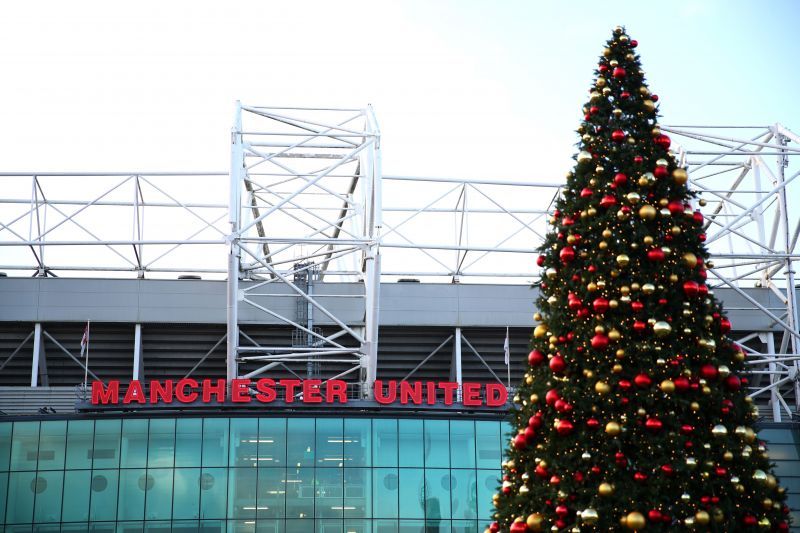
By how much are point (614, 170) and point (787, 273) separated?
38.6m

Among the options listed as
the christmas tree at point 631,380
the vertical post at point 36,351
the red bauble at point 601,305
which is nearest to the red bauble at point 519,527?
the christmas tree at point 631,380

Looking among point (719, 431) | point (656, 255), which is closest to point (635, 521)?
point (719, 431)

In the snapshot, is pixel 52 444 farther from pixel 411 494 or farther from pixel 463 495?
pixel 463 495

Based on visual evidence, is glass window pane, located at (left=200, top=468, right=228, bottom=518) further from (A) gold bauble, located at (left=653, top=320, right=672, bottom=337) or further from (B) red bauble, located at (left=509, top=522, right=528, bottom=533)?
(A) gold bauble, located at (left=653, top=320, right=672, bottom=337)

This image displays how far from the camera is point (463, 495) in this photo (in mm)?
47781

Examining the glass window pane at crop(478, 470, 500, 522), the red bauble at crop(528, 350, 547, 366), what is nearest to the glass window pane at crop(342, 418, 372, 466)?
the glass window pane at crop(478, 470, 500, 522)

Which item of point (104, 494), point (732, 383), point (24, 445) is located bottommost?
point (104, 494)

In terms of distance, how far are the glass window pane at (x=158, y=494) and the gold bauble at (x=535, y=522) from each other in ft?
101

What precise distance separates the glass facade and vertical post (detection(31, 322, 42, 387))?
6514 mm

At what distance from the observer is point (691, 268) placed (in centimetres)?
1880

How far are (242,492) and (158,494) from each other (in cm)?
332

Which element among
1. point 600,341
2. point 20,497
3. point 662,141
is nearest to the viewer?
point 600,341

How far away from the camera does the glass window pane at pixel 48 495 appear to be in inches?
1834

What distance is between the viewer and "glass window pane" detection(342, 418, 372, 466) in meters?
47.7
